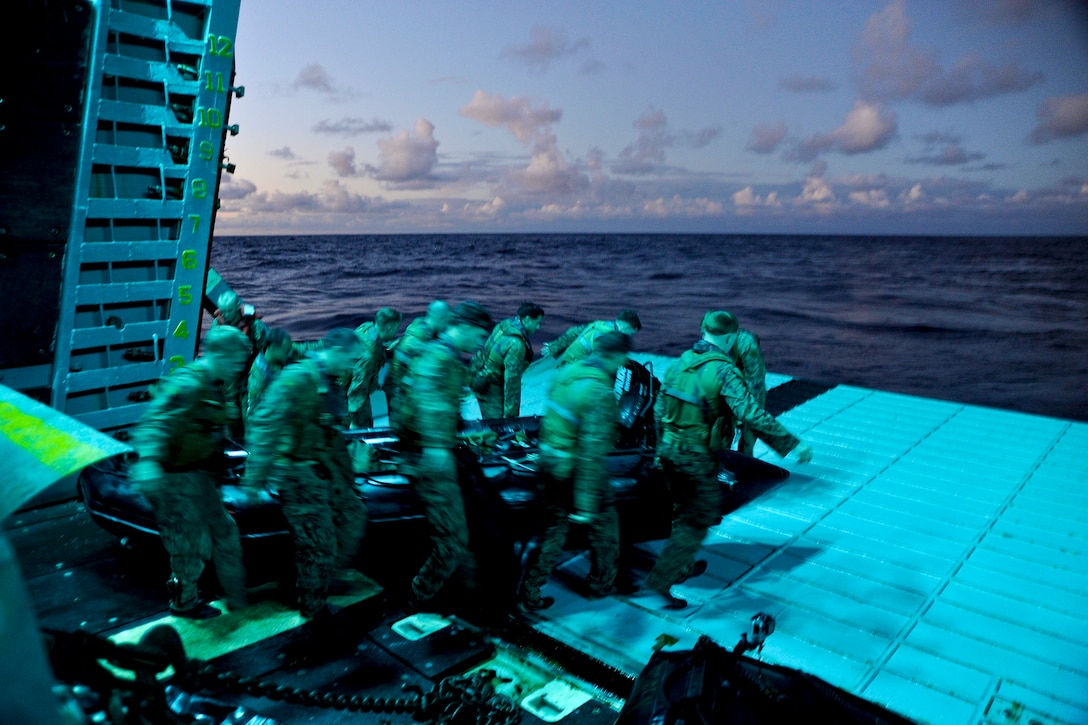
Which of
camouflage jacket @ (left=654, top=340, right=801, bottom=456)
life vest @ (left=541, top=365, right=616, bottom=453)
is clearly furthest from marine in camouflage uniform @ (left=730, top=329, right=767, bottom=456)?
life vest @ (left=541, top=365, right=616, bottom=453)

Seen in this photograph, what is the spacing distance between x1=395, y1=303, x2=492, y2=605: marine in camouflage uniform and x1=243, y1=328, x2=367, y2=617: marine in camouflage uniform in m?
0.41

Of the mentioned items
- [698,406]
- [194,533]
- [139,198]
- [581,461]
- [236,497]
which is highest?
[139,198]

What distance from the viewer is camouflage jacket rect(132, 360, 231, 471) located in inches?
143

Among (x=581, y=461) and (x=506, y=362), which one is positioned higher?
(x=506, y=362)

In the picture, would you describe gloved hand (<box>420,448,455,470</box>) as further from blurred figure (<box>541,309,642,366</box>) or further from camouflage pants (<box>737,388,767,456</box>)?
camouflage pants (<box>737,388,767,456</box>)

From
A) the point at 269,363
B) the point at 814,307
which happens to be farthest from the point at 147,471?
the point at 814,307

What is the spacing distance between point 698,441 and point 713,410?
21 cm

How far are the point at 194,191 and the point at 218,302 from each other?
1.01 meters

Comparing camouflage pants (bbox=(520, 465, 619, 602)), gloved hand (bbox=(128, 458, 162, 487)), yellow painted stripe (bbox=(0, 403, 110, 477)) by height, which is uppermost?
yellow painted stripe (bbox=(0, 403, 110, 477))

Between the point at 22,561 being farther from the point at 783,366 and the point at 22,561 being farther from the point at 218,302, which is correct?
the point at 783,366

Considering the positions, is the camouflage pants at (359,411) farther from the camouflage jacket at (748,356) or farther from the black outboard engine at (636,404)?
the camouflage jacket at (748,356)

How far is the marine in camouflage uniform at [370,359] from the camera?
6820mm

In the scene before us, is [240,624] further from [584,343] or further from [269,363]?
[584,343]

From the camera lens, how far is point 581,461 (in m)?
3.96
